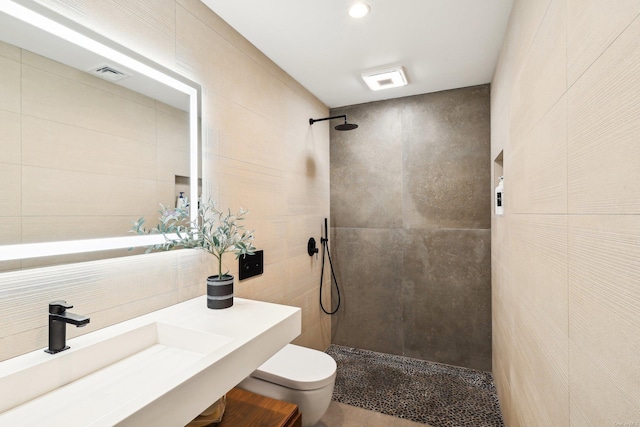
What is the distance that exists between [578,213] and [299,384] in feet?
4.70

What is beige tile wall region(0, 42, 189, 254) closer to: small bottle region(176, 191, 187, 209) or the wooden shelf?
small bottle region(176, 191, 187, 209)

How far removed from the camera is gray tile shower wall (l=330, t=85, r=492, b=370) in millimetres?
2562

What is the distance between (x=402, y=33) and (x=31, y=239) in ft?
6.82

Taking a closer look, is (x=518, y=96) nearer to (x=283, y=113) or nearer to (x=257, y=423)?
(x=283, y=113)

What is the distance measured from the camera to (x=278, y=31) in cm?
183

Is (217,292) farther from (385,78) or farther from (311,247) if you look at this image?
(385,78)

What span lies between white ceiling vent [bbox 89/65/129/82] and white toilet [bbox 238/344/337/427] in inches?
61.1

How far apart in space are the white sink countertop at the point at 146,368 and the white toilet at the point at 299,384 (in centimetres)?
42

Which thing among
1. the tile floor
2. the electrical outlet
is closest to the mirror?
the electrical outlet

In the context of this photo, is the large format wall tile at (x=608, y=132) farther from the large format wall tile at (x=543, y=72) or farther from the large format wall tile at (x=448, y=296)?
the large format wall tile at (x=448, y=296)

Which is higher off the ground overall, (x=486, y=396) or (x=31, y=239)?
(x=31, y=239)

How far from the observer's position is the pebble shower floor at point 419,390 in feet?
6.69

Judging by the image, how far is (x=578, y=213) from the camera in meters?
0.76

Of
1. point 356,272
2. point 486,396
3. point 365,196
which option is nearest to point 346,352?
point 356,272
